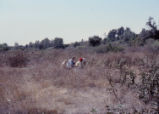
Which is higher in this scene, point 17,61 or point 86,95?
point 17,61

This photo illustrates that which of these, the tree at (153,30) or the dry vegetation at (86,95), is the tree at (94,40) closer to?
the tree at (153,30)

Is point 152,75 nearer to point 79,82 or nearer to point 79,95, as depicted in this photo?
point 79,95

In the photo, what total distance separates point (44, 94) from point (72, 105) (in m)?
1.01

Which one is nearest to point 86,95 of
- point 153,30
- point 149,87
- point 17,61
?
point 149,87

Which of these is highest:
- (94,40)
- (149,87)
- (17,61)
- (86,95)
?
(94,40)

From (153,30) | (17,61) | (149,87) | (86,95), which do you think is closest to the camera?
(149,87)

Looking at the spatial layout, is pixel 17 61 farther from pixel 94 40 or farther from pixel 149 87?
pixel 94 40

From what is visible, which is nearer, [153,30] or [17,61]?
[17,61]

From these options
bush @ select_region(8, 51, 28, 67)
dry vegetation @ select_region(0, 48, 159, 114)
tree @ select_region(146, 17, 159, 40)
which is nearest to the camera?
dry vegetation @ select_region(0, 48, 159, 114)

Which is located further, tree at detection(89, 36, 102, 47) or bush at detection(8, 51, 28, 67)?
tree at detection(89, 36, 102, 47)

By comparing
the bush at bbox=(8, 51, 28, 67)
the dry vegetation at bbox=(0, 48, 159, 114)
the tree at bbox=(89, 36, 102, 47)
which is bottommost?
the dry vegetation at bbox=(0, 48, 159, 114)

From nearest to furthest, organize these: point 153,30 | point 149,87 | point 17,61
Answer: point 149,87 → point 17,61 → point 153,30

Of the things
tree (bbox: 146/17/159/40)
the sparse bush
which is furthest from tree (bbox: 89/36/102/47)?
the sparse bush

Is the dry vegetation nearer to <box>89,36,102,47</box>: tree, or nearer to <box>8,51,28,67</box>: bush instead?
<box>8,51,28,67</box>: bush
